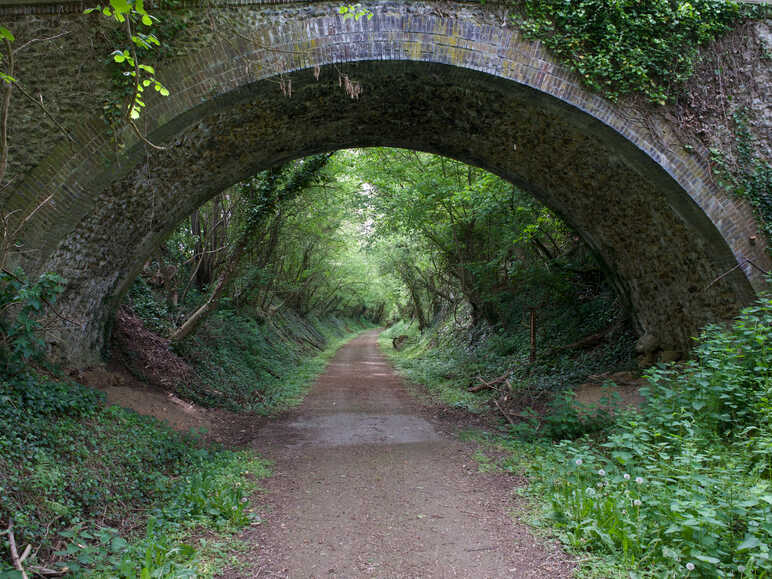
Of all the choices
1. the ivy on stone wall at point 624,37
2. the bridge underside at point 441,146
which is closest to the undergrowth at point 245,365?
the bridge underside at point 441,146

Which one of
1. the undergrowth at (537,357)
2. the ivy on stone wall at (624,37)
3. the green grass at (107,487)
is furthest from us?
the undergrowth at (537,357)

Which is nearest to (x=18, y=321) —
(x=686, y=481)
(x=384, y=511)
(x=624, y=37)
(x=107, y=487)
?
(x=107, y=487)

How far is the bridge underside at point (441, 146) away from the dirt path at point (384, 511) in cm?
364

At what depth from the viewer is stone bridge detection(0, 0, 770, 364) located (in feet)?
18.6

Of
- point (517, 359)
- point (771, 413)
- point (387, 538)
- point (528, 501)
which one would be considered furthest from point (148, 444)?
point (517, 359)

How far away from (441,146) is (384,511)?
6249mm

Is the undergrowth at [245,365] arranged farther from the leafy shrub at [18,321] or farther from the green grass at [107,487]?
the leafy shrub at [18,321]

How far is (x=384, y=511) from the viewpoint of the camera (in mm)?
4438

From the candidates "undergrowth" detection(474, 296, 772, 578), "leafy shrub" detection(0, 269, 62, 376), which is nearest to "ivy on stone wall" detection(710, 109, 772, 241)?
"undergrowth" detection(474, 296, 772, 578)

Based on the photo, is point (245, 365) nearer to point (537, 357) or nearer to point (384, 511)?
point (537, 357)

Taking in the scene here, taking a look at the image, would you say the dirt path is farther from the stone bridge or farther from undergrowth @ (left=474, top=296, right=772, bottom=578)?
the stone bridge

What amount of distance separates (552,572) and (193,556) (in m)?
2.61

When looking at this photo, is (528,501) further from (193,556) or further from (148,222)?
(148,222)

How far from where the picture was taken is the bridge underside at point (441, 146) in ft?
20.5
